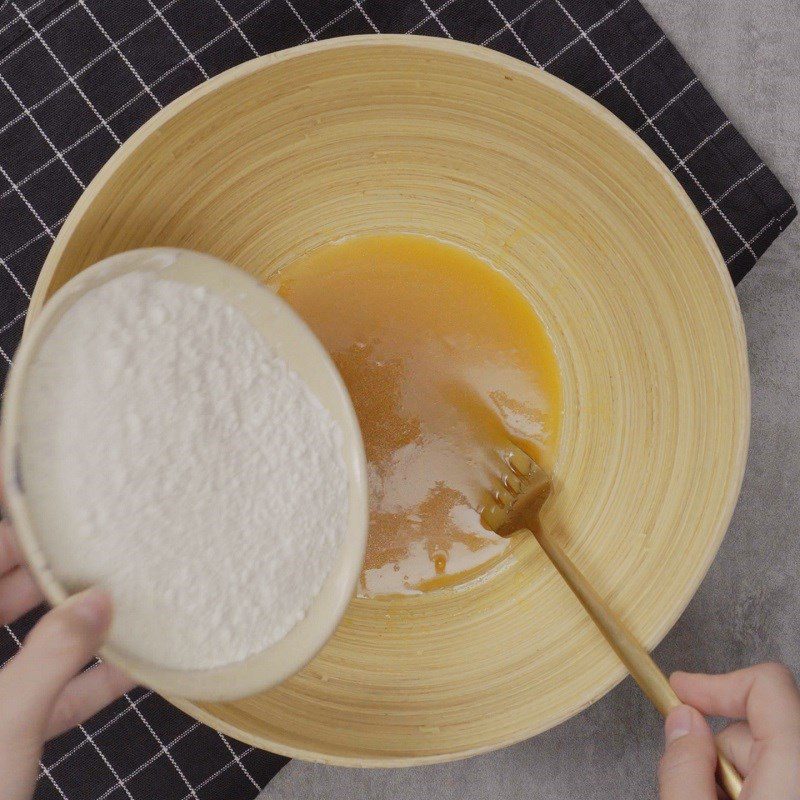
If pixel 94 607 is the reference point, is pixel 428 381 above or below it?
below

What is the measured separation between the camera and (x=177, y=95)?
0.89 meters

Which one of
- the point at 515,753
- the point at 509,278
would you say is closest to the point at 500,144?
the point at 509,278

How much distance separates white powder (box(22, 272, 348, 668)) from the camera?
58 cm

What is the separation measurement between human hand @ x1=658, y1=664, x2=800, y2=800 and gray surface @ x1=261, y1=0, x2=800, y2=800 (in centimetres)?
25

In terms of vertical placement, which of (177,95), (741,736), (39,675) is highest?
(177,95)

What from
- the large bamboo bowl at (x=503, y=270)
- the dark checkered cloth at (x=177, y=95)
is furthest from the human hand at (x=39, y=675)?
the dark checkered cloth at (x=177, y=95)

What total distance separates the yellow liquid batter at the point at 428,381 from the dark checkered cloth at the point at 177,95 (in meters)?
0.26

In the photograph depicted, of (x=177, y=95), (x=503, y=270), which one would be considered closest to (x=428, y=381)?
(x=503, y=270)

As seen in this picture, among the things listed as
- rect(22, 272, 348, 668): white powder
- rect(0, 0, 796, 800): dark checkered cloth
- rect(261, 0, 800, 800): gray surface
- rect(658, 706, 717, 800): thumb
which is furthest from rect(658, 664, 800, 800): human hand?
rect(0, 0, 796, 800): dark checkered cloth

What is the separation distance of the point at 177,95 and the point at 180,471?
502 millimetres

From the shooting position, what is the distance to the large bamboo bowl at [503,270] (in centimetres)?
73

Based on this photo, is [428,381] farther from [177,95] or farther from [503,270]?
[177,95]

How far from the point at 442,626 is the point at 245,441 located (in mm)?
354

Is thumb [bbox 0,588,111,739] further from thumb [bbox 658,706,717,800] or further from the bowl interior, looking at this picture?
thumb [bbox 658,706,717,800]
